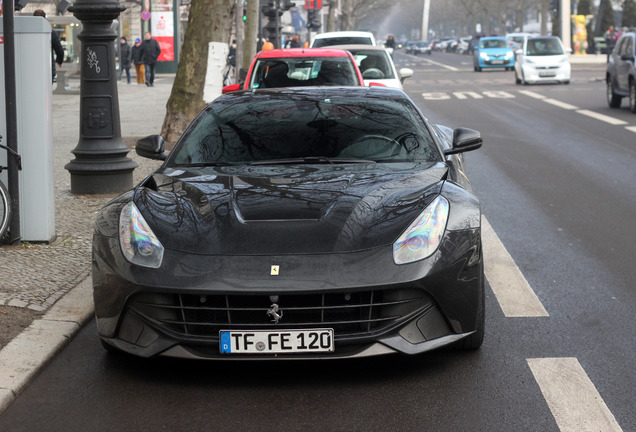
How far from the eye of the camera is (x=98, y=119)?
10.8m

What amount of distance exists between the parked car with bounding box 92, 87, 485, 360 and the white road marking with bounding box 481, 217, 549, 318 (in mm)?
1021

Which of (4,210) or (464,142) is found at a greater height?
(464,142)

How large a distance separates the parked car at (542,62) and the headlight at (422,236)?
32440 millimetres

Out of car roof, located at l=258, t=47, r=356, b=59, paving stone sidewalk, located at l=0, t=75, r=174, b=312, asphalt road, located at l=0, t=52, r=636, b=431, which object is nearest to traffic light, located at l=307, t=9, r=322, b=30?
car roof, located at l=258, t=47, r=356, b=59

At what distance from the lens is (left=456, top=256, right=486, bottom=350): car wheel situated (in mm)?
5031

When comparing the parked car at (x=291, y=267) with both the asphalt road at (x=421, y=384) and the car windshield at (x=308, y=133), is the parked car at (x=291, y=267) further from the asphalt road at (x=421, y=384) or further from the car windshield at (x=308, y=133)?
the car windshield at (x=308, y=133)

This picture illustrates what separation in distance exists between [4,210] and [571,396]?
15.1 ft

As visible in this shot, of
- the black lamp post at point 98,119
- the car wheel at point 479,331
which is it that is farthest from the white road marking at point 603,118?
the car wheel at point 479,331

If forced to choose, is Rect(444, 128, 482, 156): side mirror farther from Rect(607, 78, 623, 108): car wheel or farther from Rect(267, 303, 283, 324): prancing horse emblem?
Rect(607, 78, 623, 108): car wheel

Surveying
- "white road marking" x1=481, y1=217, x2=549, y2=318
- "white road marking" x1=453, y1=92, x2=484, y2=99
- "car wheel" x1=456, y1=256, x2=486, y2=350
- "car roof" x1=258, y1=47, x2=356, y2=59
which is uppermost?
"car roof" x1=258, y1=47, x2=356, y2=59

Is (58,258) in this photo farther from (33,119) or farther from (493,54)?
(493,54)

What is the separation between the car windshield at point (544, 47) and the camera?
37.0 m

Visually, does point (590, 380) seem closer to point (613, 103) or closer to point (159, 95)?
point (613, 103)

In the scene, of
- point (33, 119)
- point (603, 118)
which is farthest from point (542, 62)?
point (33, 119)
